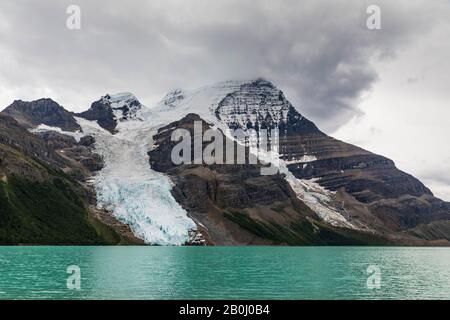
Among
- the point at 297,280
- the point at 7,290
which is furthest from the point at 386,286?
the point at 7,290

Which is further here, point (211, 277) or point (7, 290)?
point (211, 277)

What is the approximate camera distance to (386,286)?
88312 millimetres

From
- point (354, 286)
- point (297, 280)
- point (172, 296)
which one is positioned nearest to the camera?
point (172, 296)

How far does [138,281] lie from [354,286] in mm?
36275

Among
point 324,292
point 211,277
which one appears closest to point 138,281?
point 211,277
